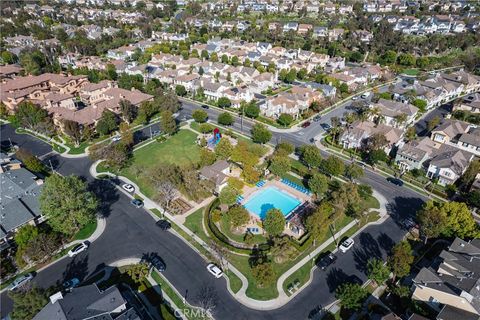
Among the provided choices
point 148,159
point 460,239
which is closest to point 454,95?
point 460,239

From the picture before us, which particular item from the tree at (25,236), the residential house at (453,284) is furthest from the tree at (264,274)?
the tree at (25,236)

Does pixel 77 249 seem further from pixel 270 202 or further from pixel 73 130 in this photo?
pixel 73 130

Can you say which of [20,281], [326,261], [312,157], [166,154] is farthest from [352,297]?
[166,154]

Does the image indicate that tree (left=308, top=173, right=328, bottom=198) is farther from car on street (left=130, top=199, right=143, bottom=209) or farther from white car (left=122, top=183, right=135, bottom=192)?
white car (left=122, top=183, right=135, bottom=192)

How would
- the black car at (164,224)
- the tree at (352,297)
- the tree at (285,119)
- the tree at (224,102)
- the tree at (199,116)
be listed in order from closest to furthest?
the tree at (352,297), the black car at (164,224), the tree at (199,116), the tree at (285,119), the tree at (224,102)

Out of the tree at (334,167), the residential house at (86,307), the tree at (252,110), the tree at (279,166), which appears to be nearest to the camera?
the residential house at (86,307)

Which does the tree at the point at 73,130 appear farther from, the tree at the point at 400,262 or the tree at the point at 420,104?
the tree at the point at 420,104
